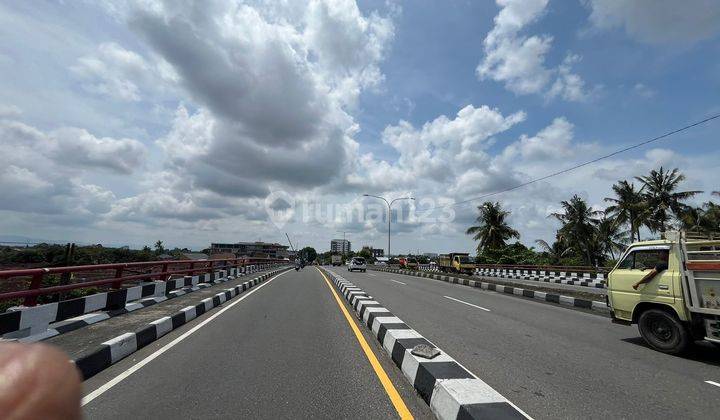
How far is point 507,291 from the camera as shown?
19.9 metres

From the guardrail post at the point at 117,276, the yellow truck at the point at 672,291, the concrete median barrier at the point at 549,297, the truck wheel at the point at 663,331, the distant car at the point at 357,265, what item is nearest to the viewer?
the yellow truck at the point at 672,291

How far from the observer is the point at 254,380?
5211 mm

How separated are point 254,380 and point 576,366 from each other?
4800mm

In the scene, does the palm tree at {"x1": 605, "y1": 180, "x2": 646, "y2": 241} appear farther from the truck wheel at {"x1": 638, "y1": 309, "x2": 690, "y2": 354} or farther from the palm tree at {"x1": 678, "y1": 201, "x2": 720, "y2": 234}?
the truck wheel at {"x1": 638, "y1": 309, "x2": 690, "y2": 354}

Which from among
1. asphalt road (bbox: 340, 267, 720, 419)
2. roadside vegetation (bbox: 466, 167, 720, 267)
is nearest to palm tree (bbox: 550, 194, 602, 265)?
roadside vegetation (bbox: 466, 167, 720, 267)

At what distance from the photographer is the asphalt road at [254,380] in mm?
4289

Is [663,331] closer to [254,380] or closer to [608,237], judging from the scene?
[254,380]

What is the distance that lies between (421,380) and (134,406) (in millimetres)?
3217

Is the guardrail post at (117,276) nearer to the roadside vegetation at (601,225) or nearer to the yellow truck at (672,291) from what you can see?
the yellow truck at (672,291)

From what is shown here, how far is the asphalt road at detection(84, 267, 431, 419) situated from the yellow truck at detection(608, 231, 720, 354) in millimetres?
5229

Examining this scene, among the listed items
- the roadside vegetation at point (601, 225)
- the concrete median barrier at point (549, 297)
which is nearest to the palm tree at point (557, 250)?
the roadside vegetation at point (601, 225)

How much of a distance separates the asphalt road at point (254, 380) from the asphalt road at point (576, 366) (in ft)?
4.71

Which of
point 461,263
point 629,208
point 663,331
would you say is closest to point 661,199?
point 629,208

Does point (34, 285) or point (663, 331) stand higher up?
point (34, 285)
